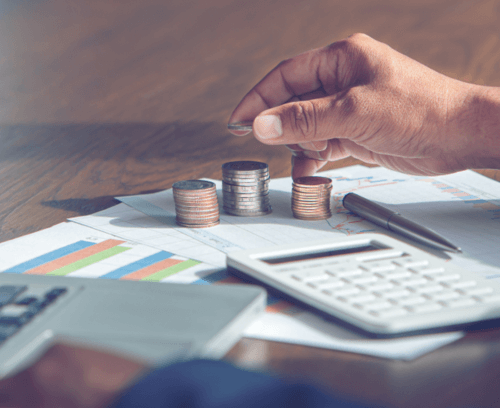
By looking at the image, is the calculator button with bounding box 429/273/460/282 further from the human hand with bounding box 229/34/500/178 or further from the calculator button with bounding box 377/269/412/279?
the human hand with bounding box 229/34/500/178

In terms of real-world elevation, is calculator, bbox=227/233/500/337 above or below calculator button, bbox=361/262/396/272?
below

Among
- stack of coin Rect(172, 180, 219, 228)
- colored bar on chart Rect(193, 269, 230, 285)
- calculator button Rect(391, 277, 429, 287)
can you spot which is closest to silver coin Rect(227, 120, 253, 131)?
stack of coin Rect(172, 180, 219, 228)

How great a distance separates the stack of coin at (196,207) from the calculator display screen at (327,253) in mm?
209

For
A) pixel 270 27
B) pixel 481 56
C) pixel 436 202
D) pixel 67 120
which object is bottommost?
pixel 436 202

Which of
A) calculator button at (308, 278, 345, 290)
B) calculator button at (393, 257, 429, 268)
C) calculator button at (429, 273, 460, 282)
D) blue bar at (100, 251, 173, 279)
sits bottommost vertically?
blue bar at (100, 251, 173, 279)

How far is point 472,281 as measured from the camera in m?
0.46

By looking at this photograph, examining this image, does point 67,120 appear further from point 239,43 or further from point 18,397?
point 18,397

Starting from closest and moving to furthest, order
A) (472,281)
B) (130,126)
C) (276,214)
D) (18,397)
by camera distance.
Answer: (18,397)
(472,281)
(276,214)
(130,126)

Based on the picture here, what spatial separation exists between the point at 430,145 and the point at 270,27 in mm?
1079

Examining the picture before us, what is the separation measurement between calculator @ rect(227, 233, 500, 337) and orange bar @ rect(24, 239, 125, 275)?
7.5 inches

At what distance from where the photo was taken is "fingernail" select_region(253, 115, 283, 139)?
0.82 metres

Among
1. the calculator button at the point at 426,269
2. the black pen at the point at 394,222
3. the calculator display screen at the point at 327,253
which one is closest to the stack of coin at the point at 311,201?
the black pen at the point at 394,222

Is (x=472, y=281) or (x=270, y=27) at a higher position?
(x=270, y=27)

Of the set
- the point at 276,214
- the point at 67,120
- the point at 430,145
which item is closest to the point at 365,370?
the point at 276,214
